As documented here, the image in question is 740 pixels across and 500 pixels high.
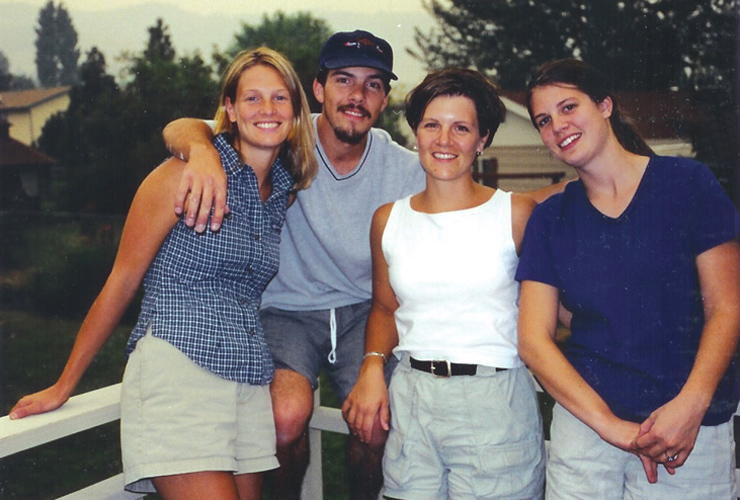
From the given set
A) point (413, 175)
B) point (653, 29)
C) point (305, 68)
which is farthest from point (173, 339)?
point (305, 68)

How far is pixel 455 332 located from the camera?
1899mm

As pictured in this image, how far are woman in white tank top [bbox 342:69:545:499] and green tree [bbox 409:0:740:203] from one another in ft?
3.70

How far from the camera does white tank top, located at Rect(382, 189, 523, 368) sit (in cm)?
189

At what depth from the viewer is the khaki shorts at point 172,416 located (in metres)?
1.89

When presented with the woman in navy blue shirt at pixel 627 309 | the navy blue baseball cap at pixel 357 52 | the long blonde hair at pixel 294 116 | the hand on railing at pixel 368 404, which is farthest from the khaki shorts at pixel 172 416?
the navy blue baseball cap at pixel 357 52

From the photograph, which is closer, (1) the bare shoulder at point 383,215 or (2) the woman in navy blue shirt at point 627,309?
(2) the woman in navy blue shirt at point 627,309

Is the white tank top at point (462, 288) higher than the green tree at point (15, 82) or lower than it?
lower

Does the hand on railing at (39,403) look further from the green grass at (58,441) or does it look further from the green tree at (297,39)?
the green tree at (297,39)

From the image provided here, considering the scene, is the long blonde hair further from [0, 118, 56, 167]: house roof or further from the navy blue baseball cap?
[0, 118, 56, 167]: house roof

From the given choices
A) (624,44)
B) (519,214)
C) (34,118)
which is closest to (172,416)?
(519,214)

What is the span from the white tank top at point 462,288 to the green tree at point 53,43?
4952 mm

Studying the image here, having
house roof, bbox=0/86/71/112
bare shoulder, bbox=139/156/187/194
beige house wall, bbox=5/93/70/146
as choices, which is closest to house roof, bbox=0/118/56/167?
beige house wall, bbox=5/93/70/146

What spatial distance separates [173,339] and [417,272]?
683mm

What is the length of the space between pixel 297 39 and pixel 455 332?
251 inches
